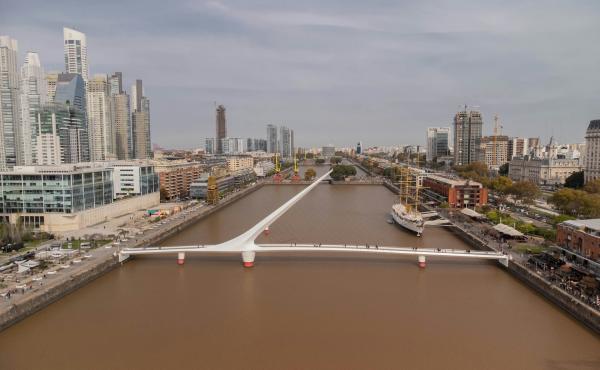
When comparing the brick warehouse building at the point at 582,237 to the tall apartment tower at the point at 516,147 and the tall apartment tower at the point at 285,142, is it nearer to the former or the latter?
the tall apartment tower at the point at 516,147

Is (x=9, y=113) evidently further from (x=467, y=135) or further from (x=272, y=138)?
(x=272, y=138)

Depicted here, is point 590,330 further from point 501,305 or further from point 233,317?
point 233,317

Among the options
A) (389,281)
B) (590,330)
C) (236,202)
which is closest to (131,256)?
(389,281)

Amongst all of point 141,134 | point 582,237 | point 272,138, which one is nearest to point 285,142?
point 272,138

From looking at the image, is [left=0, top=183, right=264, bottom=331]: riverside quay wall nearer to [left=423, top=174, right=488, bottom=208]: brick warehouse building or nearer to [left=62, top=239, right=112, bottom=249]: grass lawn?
[left=62, top=239, right=112, bottom=249]: grass lawn

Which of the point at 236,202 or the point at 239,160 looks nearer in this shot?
the point at 236,202

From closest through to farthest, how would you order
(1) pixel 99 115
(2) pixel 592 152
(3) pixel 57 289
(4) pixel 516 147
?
(3) pixel 57 289
(2) pixel 592 152
(1) pixel 99 115
(4) pixel 516 147
